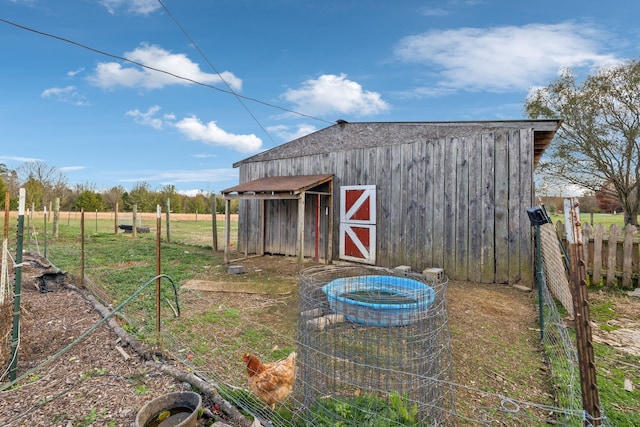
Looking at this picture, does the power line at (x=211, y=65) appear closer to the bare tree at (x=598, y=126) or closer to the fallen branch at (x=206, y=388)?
the fallen branch at (x=206, y=388)

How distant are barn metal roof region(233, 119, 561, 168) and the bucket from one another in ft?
21.9

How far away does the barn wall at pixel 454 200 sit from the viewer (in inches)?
239

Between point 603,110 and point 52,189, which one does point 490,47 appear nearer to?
point 603,110

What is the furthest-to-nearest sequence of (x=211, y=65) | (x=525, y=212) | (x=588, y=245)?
(x=211, y=65)
(x=525, y=212)
(x=588, y=245)

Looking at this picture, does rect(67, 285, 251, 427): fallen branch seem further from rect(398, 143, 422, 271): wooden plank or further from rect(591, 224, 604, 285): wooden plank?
rect(591, 224, 604, 285): wooden plank

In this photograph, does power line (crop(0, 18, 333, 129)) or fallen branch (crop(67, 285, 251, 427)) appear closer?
fallen branch (crop(67, 285, 251, 427))

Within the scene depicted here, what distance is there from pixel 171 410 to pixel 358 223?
6278mm

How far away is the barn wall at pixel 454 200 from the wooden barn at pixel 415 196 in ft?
0.06

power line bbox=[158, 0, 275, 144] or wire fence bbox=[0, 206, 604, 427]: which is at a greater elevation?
power line bbox=[158, 0, 275, 144]

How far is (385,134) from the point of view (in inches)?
307

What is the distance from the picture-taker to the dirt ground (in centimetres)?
226

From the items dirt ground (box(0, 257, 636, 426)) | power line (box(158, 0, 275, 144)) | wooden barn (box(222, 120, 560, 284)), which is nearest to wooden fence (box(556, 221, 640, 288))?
wooden barn (box(222, 120, 560, 284))

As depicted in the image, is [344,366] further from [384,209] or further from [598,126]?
[598,126]

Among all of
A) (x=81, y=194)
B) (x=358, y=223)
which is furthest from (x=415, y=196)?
(x=81, y=194)
